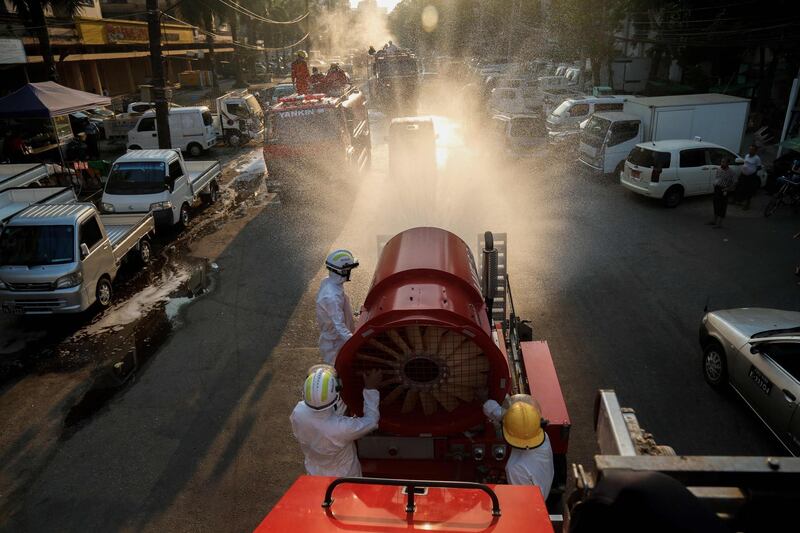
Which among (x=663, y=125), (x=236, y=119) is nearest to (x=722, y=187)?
(x=663, y=125)

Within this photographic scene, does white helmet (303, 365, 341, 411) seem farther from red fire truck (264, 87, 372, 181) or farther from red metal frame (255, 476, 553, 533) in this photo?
red fire truck (264, 87, 372, 181)

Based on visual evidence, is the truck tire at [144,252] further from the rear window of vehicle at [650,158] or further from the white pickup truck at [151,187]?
the rear window of vehicle at [650,158]

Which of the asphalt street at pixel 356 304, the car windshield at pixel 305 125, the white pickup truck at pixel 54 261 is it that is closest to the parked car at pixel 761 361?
the asphalt street at pixel 356 304

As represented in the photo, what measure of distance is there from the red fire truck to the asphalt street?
1.68 ft

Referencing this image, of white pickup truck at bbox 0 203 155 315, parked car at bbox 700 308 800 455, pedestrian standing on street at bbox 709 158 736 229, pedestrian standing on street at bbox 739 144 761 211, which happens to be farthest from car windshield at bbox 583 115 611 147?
white pickup truck at bbox 0 203 155 315

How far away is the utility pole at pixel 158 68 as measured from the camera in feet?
53.7

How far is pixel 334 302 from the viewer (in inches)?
237

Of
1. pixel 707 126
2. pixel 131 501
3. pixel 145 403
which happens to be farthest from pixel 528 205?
pixel 131 501

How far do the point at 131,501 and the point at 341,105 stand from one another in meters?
12.8

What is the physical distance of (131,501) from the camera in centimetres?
575

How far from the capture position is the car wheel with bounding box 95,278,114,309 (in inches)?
392

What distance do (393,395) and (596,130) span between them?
15.5m

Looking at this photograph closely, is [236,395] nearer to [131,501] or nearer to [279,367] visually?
[279,367]

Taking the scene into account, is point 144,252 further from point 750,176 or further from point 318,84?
point 318,84
